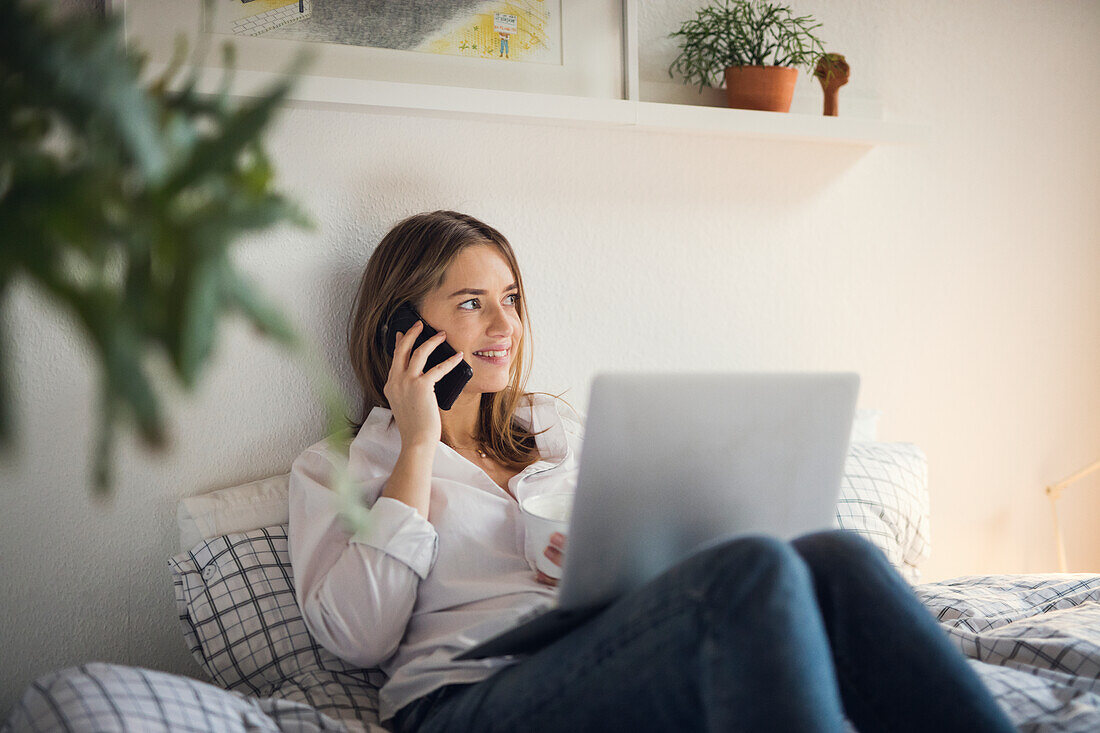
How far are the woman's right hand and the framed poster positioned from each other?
1.59 ft

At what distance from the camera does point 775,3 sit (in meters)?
1.86

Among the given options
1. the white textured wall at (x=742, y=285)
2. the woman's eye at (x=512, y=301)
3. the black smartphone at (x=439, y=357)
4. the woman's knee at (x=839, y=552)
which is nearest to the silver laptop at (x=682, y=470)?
the woman's knee at (x=839, y=552)

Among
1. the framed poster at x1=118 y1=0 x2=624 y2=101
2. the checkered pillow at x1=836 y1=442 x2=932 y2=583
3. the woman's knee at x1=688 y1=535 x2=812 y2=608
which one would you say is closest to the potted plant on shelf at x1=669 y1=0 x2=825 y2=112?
the framed poster at x1=118 y1=0 x2=624 y2=101

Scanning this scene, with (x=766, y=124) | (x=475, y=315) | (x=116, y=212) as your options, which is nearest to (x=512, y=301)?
(x=475, y=315)

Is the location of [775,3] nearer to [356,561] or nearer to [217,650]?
[356,561]

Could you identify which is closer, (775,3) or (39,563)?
(39,563)

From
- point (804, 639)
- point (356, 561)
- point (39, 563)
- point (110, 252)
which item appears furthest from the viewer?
point (39, 563)

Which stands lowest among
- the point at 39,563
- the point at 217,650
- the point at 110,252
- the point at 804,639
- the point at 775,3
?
the point at 217,650

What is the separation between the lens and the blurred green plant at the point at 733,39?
1.75m

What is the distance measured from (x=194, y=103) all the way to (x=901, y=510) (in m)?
1.49

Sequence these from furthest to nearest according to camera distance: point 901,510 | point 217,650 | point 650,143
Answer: point 650,143 < point 901,510 < point 217,650

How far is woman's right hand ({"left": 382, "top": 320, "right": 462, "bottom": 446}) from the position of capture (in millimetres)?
1296

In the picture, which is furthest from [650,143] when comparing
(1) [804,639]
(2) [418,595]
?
(1) [804,639]

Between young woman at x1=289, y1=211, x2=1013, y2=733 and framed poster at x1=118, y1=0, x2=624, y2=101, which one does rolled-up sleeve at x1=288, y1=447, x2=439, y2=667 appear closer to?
young woman at x1=289, y1=211, x2=1013, y2=733
